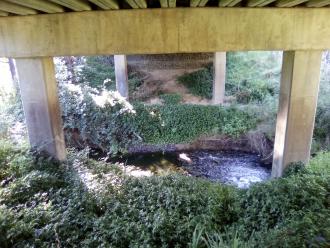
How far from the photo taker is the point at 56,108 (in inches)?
293

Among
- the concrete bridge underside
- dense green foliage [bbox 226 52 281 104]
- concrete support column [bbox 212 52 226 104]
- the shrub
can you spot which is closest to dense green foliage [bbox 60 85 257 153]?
concrete support column [bbox 212 52 226 104]

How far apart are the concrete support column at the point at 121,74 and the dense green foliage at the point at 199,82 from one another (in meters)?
3.93

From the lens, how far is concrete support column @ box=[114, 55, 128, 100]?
1576 centimetres

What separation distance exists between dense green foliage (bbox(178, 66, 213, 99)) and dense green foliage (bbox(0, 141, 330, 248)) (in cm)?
1071

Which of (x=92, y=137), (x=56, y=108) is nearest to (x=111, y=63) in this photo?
(x=92, y=137)

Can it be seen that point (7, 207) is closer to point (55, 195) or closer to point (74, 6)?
point (55, 195)

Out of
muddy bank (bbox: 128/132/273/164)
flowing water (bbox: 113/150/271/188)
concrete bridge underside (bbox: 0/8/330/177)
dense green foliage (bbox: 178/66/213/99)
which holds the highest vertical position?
concrete bridge underside (bbox: 0/8/330/177)

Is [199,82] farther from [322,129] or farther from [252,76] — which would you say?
[322,129]

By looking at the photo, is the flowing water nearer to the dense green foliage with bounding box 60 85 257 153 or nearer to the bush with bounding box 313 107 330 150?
the dense green foliage with bounding box 60 85 257 153

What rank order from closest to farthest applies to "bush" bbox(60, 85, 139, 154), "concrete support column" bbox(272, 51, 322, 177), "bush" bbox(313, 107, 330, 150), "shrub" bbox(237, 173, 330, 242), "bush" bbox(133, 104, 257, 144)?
Result: "shrub" bbox(237, 173, 330, 242)
"concrete support column" bbox(272, 51, 322, 177)
"bush" bbox(313, 107, 330, 150)
"bush" bbox(60, 85, 139, 154)
"bush" bbox(133, 104, 257, 144)

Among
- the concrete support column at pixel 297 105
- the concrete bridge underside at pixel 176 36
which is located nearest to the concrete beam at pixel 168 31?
the concrete bridge underside at pixel 176 36

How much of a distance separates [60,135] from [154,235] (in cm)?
435

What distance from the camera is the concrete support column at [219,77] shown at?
52.0 feet

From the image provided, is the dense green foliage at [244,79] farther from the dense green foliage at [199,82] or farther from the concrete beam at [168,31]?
the concrete beam at [168,31]
